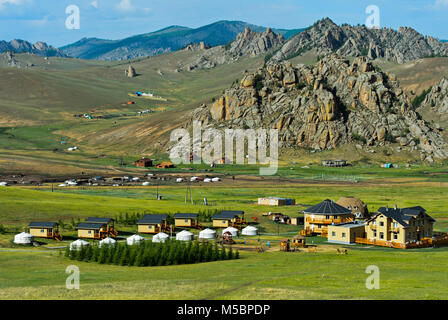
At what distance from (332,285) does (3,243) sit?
168ft

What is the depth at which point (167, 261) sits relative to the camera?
67.6 meters

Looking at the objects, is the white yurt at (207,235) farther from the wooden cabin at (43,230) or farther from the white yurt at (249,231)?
the wooden cabin at (43,230)

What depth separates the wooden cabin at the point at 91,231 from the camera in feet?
293

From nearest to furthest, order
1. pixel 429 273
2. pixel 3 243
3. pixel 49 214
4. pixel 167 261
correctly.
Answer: pixel 429 273, pixel 167 261, pixel 3 243, pixel 49 214

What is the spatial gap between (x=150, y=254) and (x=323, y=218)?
42.8 meters

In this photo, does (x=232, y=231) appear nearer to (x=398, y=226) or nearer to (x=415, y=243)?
(x=398, y=226)

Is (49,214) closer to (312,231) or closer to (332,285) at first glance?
(312,231)

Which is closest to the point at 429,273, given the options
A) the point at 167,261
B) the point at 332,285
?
the point at 332,285

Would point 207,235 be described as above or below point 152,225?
below

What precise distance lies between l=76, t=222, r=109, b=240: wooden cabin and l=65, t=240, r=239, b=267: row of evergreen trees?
16.0 metres

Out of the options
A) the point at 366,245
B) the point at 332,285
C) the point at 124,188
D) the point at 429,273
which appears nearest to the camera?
the point at 332,285

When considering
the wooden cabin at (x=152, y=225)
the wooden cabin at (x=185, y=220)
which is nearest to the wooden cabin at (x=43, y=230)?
the wooden cabin at (x=152, y=225)

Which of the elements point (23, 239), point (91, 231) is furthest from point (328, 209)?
point (23, 239)

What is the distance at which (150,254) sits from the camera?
6738cm
